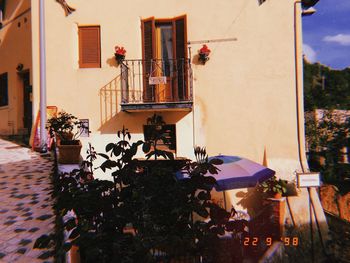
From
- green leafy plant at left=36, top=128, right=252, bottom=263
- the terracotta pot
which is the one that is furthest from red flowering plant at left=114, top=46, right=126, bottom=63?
green leafy plant at left=36, top=128, right=252, bottom=263

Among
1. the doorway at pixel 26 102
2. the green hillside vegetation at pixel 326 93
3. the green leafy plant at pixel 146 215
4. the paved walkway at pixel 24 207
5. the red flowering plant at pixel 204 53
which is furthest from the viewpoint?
the doorway at pixel 26 102

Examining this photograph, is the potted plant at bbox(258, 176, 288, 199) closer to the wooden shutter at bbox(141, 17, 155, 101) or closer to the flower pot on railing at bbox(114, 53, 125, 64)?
the wooden shutter at bbox(141, 17, 155, 101)

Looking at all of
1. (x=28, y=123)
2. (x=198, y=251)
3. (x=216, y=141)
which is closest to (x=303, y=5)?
(x=216, y=141)

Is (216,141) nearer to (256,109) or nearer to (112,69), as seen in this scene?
(256,109)

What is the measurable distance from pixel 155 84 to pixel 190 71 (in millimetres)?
1090

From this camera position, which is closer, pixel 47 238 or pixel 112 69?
pixel 47 238

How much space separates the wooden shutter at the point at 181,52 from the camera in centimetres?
835

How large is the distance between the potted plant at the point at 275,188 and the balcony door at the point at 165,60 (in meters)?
3.51

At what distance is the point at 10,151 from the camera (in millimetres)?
8508

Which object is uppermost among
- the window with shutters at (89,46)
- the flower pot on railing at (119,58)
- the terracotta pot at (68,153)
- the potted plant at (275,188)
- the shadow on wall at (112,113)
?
the window with shutters at (89,46)

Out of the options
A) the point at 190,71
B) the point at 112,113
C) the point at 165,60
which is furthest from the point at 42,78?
the point at 190,71

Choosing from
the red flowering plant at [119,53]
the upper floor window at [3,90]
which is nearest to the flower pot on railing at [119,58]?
the red flowering plant at [119,53]

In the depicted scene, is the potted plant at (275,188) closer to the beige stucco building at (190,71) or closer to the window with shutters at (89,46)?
the beige stucco building at (190,71)

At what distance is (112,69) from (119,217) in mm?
7695
